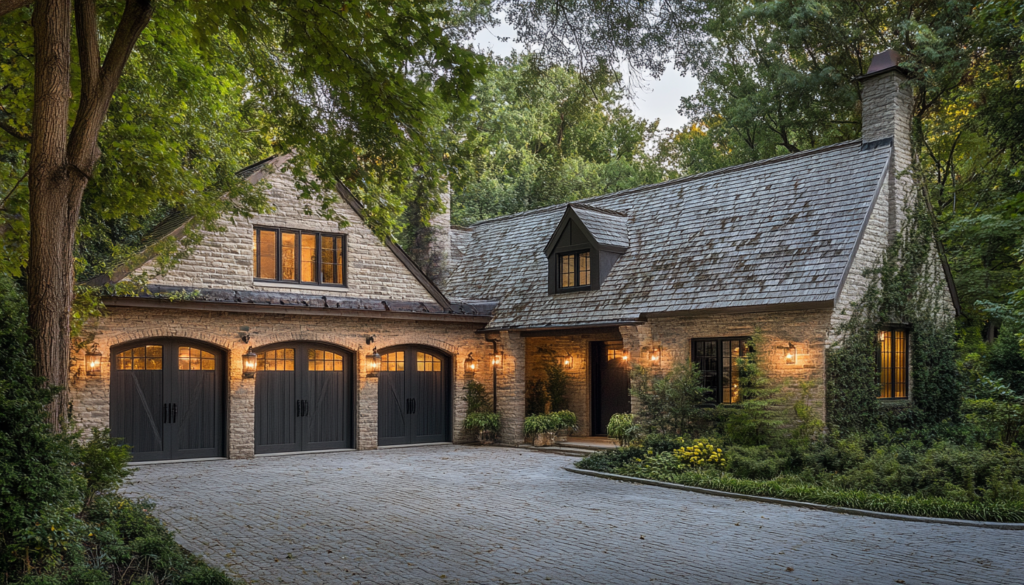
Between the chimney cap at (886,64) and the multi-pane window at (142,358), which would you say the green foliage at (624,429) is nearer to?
the chimney cap at (886,64)

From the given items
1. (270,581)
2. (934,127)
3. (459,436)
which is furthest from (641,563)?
(934,127)

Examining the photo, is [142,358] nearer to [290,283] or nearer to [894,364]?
[290,283]

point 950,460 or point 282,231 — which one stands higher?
point 282,231

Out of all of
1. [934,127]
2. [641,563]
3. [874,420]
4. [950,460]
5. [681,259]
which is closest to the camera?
[641,563]

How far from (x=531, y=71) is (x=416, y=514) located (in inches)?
220

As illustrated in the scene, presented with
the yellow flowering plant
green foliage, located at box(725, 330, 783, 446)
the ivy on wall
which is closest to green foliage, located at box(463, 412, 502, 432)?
the yellow flowering plant

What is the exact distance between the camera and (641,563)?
6996 mm

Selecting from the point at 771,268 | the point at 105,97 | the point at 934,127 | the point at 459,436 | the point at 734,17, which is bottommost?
the point at 459,436

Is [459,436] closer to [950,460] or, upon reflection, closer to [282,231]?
[282,231]

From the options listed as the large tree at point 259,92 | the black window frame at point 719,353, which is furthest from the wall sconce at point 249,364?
the black window frame at point 719,353

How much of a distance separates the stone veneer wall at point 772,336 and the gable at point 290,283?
5584mm

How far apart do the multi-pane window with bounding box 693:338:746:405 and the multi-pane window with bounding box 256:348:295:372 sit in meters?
8.65

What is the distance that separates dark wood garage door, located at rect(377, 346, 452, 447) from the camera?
58.1ft

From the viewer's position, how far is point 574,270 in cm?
1809
